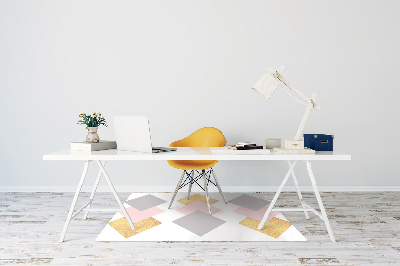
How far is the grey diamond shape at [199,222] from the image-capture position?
1898mm

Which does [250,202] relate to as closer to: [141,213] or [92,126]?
[141,213]

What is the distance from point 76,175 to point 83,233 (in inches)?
54.2

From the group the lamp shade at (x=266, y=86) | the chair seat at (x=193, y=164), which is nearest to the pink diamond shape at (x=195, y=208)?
the chair seat at (x=193, y=164)

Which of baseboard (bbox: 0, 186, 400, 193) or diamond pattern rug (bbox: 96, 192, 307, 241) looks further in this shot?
baseboard (bbox: 0, 186, 400, 193)

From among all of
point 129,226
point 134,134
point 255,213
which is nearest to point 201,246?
point 129,226

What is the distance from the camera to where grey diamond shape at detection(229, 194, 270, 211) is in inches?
97.1

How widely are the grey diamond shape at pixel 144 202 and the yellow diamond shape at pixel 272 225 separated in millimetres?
992

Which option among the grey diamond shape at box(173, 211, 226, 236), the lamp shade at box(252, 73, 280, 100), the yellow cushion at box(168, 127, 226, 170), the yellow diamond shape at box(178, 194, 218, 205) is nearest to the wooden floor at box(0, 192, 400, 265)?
the grey diamond shape at box(173, 211, 226, 236)

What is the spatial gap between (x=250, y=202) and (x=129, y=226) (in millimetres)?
1329

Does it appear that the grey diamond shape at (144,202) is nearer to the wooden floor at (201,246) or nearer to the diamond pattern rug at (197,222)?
the diamond pattern rug at (197,222)

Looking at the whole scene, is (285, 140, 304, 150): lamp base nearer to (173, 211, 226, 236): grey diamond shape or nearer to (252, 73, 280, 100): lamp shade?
(252, 73, 280, 100): lamp shade

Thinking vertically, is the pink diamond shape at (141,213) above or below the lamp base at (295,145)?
below

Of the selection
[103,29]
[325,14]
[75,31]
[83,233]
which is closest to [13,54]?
[75,31]

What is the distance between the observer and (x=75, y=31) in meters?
2.96
